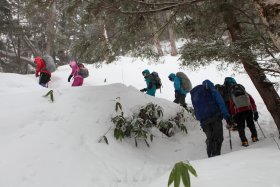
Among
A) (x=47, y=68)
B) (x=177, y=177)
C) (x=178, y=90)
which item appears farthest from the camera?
(x=47, y=68)

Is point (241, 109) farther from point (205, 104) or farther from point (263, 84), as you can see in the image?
point (205, 104)

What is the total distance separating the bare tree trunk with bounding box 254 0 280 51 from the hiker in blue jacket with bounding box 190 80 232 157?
283cm

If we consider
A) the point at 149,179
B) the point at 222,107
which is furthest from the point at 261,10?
the point at 149,179

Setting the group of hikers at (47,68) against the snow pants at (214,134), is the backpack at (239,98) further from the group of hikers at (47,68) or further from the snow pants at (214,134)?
the group of hikers at (47,68)

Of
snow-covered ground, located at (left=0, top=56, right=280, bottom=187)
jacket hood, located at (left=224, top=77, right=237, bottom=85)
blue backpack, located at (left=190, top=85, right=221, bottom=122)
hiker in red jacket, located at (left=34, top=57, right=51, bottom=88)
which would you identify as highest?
hiker in red jacket, located at (left=34, top=57, right=51, bottom=88)

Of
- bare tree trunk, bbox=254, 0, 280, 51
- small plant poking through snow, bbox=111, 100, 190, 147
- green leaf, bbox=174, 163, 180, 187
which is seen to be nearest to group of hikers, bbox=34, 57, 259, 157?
small plant poking through snow, bbox=111, 100, 190, 147

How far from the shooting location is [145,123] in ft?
26.0

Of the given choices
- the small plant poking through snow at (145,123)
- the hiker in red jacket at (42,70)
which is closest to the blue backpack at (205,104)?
the small plant poking through snow at (145,123)

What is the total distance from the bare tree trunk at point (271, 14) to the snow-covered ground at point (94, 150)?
157 cm

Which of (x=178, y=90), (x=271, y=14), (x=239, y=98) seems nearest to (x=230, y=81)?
(x=239, y=98)

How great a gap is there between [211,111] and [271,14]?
10.2 ft

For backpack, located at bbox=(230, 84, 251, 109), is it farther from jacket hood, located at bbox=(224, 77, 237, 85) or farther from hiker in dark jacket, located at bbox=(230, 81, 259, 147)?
jacket hood, located at bbox=(224, 77, 237, 85)

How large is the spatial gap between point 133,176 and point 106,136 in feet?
4.13

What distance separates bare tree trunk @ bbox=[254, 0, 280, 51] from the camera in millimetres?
3380
